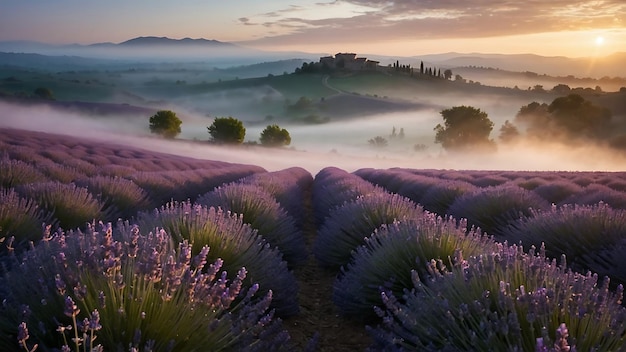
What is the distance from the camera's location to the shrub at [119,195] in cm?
711

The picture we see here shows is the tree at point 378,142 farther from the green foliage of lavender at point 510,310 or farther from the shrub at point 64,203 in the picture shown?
the green foliage of lavender at point 510,310

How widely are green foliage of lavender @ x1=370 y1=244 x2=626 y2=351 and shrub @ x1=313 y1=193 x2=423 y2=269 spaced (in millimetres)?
2659

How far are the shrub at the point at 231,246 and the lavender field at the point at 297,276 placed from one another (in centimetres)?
2

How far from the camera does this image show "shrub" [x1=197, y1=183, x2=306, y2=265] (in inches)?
240

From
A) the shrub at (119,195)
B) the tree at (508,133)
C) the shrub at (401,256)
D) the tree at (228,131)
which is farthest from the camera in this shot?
the tree at (508,133)

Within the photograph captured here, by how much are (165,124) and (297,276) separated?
189 ft

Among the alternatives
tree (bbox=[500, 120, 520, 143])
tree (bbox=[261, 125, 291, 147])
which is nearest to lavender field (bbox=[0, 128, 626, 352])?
tree (bbox=[261, 125, 291, 147])

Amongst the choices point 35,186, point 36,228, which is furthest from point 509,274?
point 35,186

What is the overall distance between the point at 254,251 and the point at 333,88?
176891 millimetres

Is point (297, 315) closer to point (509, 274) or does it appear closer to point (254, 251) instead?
point (254, 251)

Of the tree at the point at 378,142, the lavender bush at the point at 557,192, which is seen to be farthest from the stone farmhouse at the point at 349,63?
the lavender bush at the point at 557,192

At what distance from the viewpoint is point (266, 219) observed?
6.18m

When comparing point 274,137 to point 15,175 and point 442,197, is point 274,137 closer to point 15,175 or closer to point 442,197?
point 442,197

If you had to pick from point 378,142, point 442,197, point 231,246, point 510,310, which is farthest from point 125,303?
point 378,142
